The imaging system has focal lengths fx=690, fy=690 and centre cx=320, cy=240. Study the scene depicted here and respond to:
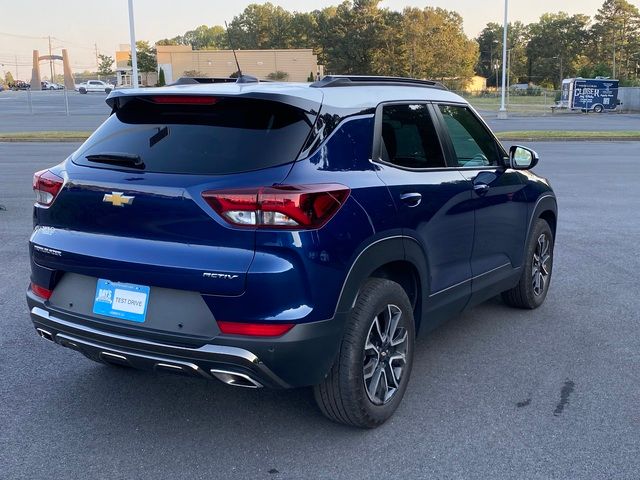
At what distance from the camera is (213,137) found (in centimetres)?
335

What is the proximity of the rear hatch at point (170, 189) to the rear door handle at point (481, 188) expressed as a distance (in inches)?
61.9

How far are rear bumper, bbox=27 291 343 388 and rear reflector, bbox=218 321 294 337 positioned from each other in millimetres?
26

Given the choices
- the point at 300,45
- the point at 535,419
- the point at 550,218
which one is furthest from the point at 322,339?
the point at 300,45

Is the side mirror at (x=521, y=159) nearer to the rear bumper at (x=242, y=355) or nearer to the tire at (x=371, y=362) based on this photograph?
the tire at (x=371, y=362)

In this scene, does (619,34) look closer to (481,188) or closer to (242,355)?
(481,188)

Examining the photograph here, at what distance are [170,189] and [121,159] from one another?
456mm

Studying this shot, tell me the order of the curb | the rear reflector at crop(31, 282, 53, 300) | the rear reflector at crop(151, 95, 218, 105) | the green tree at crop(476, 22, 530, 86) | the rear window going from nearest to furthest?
the rear window < the rear reflector at crop(151, 95, 218, 105) < the rear reflector at crop(31, 282, 53, 300) < the curb < the green tree at crop(476, 22, 530, 86)

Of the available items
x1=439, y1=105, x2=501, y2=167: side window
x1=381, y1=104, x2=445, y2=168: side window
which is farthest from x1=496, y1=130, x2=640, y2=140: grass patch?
x1=381, y1=104, x2=445, y2=168: side window

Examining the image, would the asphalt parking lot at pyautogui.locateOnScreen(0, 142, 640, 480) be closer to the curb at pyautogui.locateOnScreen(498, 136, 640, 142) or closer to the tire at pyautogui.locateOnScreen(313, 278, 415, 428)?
the tire at pyautogui.locateOnScreen(313, 278, 415, 428)

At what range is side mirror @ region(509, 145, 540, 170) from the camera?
5.04 metres

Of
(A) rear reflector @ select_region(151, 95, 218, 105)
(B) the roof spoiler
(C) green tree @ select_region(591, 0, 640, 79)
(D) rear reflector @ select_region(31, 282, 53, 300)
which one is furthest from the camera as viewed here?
(C) green tree @ select_region(591, 0, 640, 79)

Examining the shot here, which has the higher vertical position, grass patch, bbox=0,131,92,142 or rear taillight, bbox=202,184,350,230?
rear taillight, bbox=202,184,350,230

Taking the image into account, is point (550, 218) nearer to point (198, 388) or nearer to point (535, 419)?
point (535, 419)

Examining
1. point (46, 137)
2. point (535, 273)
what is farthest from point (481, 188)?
point (46, 137)
